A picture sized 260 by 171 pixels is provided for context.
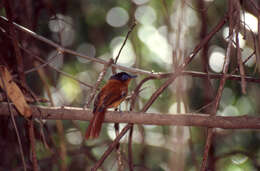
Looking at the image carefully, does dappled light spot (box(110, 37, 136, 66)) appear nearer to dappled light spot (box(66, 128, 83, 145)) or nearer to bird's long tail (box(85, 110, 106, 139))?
dappled light spot (box(66, 128, 83, 145))

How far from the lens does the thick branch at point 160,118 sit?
101 inches

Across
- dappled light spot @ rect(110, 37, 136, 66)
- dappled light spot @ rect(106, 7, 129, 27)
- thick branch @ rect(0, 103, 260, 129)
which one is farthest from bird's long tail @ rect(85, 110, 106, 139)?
dappled light spot @ rect(106, 7, 129, 27)

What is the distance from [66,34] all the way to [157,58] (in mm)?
1755

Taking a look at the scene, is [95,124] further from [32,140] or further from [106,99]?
[32,140]

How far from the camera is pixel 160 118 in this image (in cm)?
264

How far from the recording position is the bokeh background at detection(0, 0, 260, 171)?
4.29 m

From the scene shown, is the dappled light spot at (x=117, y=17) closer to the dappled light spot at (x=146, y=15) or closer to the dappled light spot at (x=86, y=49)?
the dappled light spot at (x=146, y=15)

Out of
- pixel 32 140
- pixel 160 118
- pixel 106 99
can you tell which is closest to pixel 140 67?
pixel 106 99

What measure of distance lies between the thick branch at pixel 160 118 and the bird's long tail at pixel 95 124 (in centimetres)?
33

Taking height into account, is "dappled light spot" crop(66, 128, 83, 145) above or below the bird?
below

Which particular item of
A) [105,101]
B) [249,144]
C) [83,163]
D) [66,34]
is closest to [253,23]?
[249,144]

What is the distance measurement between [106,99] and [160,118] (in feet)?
4.95

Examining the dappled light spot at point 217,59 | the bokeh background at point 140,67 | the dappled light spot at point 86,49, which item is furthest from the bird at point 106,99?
the dappled light spot at point 86,49

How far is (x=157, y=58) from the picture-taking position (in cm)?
626
